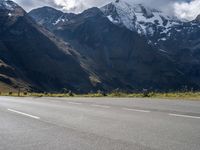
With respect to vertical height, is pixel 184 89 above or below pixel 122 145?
above

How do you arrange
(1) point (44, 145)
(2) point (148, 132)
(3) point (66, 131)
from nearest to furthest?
1. (1) point (44, 145)
2. (2) point (148, 132)
3. (3) point (66, 131)

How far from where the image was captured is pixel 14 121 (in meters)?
15.2

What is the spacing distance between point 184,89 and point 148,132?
89.4 feet

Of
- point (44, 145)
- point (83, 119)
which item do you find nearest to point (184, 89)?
point (83, 119)

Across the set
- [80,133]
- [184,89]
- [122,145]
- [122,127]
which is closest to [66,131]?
[80,133]

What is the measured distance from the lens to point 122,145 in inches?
363

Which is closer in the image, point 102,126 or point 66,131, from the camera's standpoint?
point 66,131

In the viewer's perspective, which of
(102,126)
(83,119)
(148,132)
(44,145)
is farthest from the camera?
(83,119)

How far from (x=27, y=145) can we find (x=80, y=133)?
2.08 m

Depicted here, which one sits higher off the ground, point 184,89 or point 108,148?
point 184,89

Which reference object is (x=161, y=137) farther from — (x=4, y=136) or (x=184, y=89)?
(x=184, y=89)

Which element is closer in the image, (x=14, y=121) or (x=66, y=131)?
(x=66, y=131)

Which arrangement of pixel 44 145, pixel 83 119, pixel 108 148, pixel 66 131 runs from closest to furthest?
pixel 108 148 < pixel 44 145 < pixel 66 131 < pixel 83 119

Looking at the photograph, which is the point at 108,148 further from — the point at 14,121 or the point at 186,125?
the point at 14,121
